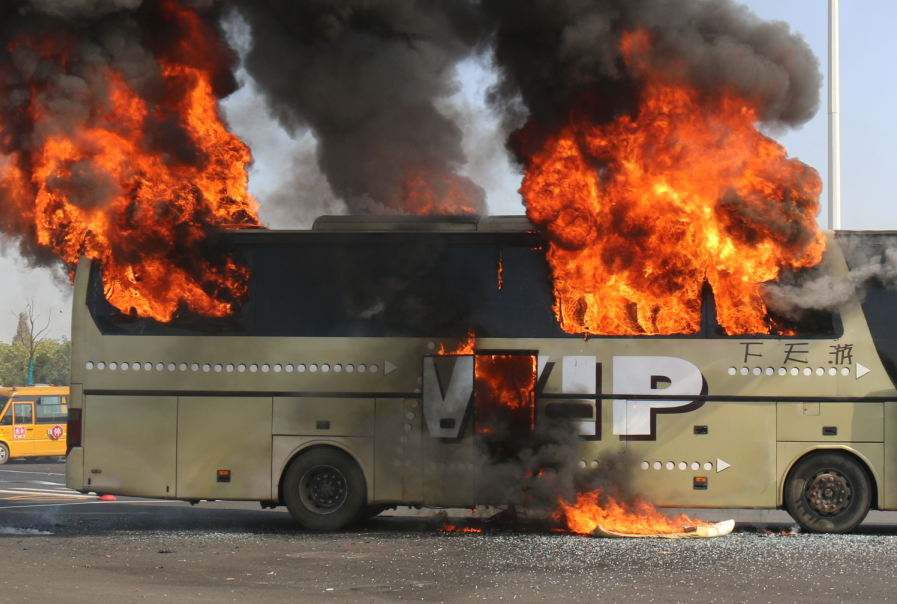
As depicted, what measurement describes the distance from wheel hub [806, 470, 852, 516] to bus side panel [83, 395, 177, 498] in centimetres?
767

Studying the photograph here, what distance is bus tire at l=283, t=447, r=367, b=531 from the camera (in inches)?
412

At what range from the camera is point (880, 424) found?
9.94 meters

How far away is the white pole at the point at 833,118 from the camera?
19.9m

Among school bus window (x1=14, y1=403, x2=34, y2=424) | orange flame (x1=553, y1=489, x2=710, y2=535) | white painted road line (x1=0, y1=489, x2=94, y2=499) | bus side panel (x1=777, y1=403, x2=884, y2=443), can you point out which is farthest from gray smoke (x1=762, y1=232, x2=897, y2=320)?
school bus window (x1=14, y1=403, x2=34, y2=424)

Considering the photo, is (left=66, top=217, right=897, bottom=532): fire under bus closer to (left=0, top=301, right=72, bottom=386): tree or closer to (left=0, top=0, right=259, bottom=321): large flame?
(left=0, top=0, right=259, bottom=321): large flame

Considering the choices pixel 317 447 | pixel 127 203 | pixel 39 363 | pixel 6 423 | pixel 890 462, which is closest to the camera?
pixel 890 462

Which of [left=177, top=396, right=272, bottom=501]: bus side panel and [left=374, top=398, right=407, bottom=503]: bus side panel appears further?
[left=177, top=396, right=272, bottom=501]: bus side panel

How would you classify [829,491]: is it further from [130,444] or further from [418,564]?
[130,444]

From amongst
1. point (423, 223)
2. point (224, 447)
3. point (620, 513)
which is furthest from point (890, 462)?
point (224, 447)

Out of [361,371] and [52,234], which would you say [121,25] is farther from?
[361,371]

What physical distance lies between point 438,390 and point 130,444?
12.7ft

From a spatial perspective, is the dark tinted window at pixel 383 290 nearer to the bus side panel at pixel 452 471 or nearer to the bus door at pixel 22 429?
the bus side panel at pixel 452 471

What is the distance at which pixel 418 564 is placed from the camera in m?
8.23

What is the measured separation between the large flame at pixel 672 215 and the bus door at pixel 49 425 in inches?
818
